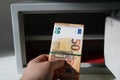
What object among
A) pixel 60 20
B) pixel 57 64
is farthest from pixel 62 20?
pixel 57 64

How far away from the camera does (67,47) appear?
0.65m

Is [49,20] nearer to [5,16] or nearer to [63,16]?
[63,16]

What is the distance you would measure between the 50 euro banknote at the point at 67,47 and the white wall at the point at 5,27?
438 millimetres

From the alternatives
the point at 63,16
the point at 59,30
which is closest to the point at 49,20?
the point at 63,16

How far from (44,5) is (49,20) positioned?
0.32 meters

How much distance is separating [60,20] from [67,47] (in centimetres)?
36

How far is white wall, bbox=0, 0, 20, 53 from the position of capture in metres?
1.03

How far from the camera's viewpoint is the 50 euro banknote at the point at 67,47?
63 cm

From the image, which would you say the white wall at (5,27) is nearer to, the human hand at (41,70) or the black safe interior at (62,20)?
the black safe interior at (62,20)

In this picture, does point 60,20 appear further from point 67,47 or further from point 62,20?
point 67,47

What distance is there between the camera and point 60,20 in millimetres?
984

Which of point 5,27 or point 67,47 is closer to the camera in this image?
point 67,47

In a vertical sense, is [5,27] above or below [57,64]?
above

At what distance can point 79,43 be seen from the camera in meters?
0.64
